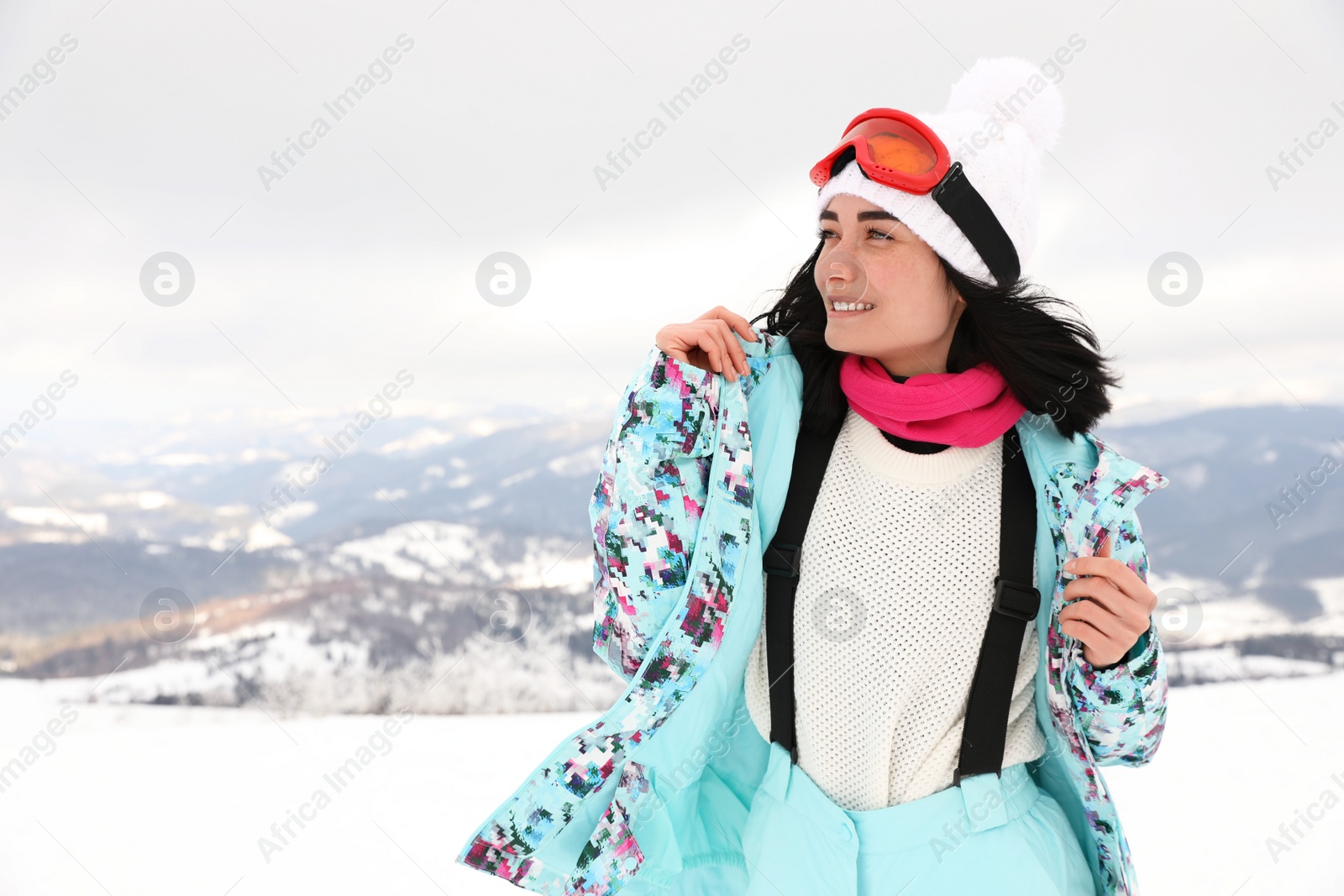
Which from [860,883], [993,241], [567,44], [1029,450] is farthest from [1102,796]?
[567,44]

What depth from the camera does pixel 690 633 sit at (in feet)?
3.21

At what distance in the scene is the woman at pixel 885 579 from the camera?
0.97 meters

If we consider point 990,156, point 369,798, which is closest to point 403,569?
point 369,798

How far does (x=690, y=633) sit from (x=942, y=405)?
391 millimetres

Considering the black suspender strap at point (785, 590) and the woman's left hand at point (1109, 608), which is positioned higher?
the woman's left hand at point (1109, 608)

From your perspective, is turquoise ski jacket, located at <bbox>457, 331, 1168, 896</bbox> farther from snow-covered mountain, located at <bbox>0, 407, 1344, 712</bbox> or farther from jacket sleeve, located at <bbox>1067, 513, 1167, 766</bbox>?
snow-covered mountain, located at <bbox>0, 407, 1344, 712</bbox>

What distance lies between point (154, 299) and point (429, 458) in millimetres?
1118

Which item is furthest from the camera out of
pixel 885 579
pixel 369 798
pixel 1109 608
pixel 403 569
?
pixel 403 569

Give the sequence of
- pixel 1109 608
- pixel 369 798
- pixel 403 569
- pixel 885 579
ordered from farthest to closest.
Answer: pixel 403 569, pixel 369 798, pixel 885 579, pixel 1109 608

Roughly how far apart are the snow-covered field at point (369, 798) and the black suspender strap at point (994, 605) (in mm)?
1175

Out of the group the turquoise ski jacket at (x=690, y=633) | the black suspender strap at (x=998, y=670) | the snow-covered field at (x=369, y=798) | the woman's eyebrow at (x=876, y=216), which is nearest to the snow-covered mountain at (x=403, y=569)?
the snow-covered field at (x=369, y=798)

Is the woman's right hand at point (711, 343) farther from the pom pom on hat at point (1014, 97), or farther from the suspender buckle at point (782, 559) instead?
the pom pom on hat at point (1014, 97)

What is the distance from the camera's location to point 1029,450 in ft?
3.46

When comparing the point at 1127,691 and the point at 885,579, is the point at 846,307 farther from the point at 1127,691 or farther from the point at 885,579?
the point at 1127,691
